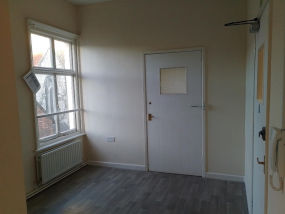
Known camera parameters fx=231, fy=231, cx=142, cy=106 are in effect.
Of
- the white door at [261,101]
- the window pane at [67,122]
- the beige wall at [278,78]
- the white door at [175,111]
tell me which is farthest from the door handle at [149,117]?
the beige wall at [278,78]

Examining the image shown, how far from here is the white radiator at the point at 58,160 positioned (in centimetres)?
340

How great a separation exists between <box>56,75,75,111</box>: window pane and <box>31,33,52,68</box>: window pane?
330 mm

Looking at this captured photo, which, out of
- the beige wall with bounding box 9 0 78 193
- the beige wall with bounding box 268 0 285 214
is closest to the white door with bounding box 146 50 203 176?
the beige wall with bounding box 9 0 78 193

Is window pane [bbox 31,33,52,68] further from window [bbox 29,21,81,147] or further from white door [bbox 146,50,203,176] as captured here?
white door [bbox 146,50,203,176]

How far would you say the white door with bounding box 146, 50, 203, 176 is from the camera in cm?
369

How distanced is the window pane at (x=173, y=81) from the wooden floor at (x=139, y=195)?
1423 millimetres

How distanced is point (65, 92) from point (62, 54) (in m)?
0.67

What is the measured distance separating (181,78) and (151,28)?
3.19ft

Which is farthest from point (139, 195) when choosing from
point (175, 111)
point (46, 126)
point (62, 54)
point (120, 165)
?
point (62, 54)

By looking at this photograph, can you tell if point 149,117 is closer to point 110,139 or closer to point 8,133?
point 110,139

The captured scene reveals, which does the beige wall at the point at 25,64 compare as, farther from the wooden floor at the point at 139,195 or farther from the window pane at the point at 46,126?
the wooden floor at the point at 139,195

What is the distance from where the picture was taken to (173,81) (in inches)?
150

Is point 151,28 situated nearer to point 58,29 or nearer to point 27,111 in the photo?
point 58,29

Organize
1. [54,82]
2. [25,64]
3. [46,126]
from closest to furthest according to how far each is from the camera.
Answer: [25,64]
[46,126]
[54,82]
